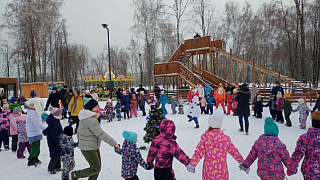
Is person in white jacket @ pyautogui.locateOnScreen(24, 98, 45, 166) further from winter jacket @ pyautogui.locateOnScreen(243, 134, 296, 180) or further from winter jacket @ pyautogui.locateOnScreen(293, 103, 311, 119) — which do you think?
winter jacket @ pyautogui.locateOnScreen(293, 103, 311, 119)

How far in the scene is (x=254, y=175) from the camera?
4.43 metres

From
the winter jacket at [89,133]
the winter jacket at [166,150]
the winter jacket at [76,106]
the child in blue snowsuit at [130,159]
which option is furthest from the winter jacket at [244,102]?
the winter jacket at [76,106]

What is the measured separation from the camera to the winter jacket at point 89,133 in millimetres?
3684

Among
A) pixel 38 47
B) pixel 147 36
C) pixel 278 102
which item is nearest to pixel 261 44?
pixel 147 36

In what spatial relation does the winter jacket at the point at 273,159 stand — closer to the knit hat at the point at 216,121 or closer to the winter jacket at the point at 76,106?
the knit hat at the point at 216,121

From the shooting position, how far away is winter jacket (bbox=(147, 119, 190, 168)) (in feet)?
10.4

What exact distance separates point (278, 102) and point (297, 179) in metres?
5.87

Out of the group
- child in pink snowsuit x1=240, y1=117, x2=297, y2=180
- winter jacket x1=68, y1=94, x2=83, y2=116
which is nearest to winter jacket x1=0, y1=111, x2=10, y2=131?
winter jacket x1=68, y1=94, x2=83, y2=116

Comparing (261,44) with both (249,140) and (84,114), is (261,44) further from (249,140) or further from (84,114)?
(84,114)

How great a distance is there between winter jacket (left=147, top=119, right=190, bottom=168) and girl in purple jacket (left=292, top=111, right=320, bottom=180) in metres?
1.56

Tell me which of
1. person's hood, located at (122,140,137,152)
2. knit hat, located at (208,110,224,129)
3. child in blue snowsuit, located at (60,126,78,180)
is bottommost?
child in blue snowsuit, located at (60,126,78,180)

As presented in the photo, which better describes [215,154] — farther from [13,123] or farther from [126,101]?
[126,101]

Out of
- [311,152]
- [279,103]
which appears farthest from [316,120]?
[279,103]

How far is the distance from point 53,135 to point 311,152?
4.54 metres
